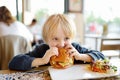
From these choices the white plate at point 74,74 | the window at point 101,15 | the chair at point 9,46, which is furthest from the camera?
the window at point 101,15

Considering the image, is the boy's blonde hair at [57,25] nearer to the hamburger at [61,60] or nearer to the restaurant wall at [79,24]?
the hamburger at [61,60]

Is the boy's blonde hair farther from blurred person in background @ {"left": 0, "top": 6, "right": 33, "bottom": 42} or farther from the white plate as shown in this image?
blurred person in background @ {"left": 0, "top": 6, "right": 33, "bottom": 42}

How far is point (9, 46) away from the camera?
5.92ft

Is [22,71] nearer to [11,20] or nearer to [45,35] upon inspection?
[45,35]

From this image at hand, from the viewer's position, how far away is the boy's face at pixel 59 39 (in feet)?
2.43

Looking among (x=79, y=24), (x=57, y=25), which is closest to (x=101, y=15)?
(x=79, y=24)

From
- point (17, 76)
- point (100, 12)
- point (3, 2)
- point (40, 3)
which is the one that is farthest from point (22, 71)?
point (100, 12)

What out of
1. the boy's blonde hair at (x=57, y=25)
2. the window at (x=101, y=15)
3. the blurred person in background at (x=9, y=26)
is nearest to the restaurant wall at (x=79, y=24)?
the window at (x=101, y=15)

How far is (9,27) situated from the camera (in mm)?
1828

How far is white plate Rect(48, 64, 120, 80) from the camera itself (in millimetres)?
636

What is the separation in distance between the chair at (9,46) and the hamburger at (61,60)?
1.11 metres

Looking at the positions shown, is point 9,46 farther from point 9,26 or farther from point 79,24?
point 79,24

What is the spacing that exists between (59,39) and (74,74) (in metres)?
0.15

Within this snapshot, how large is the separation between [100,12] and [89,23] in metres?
0.28
